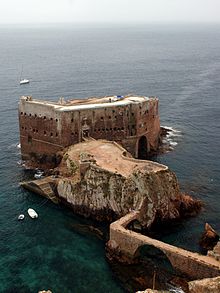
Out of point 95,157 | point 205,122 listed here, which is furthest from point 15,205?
point 205,122

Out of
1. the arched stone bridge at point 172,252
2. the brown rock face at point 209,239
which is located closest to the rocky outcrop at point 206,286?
the arched stone bridge at point 172,252

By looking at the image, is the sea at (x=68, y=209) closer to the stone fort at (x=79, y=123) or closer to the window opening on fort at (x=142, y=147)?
the window opening on fort at (x=142, y=147)

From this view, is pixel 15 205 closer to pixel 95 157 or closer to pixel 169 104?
pixel 95 157

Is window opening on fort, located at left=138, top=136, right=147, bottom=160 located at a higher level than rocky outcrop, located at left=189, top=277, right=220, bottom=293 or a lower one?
lower

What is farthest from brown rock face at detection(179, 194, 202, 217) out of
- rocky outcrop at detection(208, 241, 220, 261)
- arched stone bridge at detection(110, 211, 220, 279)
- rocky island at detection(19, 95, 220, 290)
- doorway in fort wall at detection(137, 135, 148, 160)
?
doorway in fort wall at detection(137, 135, 148, 160)

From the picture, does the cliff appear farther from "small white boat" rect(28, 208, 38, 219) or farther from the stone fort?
the stone fort
